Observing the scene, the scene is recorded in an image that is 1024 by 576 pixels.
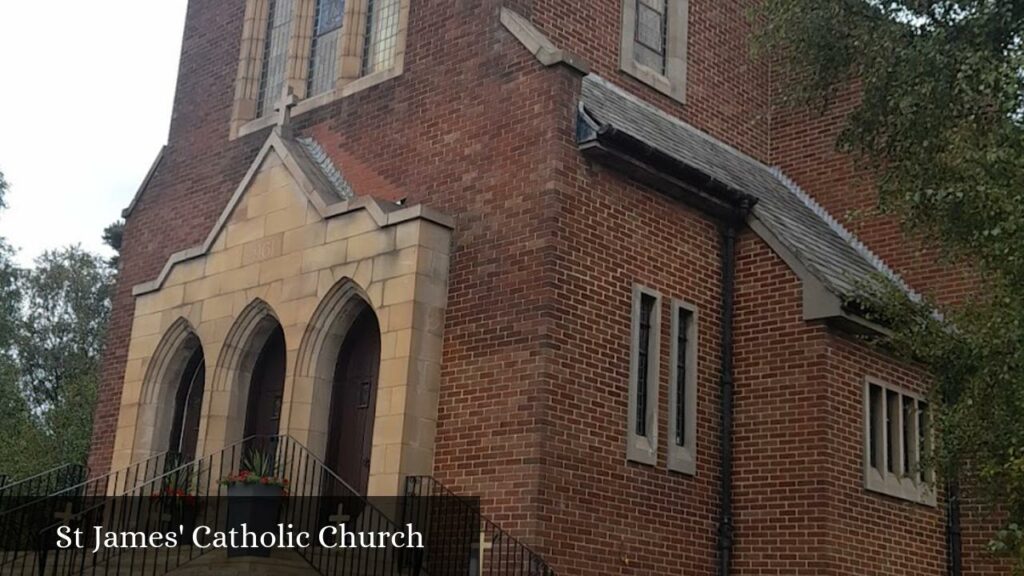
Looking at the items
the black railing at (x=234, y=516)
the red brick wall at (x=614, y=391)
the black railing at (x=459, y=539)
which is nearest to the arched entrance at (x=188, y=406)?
the black railing at (x=234, y=516)

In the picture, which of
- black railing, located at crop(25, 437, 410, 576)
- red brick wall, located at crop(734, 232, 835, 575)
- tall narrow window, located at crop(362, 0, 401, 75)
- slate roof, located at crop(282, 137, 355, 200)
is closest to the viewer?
black railing, located at crop(25, 437, 410, 576)

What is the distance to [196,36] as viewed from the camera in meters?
18.6

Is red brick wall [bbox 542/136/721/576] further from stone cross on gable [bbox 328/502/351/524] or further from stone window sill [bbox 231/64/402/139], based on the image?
stone window sill [bbox 231/64/402/139]

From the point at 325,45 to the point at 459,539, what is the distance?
793 cm

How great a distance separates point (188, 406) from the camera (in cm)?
1584

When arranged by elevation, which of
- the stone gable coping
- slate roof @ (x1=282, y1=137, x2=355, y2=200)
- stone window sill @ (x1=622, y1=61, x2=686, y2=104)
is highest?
stone window sill @ (x1=622, y1=61, x2=686, y2=104)

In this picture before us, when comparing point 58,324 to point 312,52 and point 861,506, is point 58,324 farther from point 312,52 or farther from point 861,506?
point 861,506

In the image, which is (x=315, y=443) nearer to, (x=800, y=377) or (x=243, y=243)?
(x=243, y=243)

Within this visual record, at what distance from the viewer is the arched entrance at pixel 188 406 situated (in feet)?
51.4

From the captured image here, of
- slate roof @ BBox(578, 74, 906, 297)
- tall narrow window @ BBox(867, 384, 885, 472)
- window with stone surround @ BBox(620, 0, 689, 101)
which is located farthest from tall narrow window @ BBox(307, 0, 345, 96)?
tall narrow window @ BBox(867, 384, 885, 472)

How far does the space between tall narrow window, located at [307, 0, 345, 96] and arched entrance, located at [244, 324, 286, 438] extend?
12.1ft

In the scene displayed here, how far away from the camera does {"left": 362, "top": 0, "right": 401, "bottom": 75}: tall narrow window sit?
15.5m

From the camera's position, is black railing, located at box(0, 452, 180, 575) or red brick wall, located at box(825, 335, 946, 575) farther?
red brick wall, located at box(825, 335, 946, 575)

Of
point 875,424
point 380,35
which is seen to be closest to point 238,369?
point 380,35
